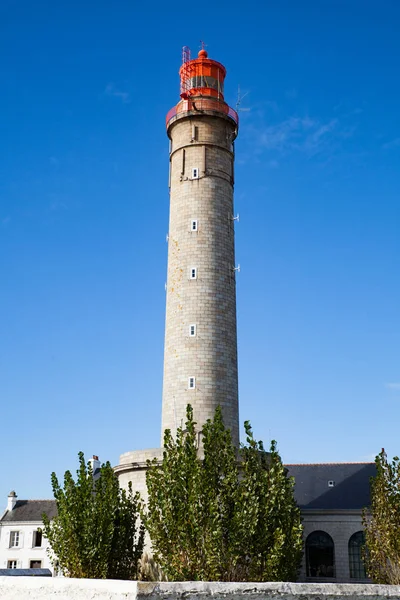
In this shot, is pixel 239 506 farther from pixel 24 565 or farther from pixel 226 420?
pixel 24 565

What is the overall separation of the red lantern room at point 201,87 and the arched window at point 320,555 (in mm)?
20995

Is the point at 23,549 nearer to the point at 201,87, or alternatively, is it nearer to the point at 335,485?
the point at 335,485

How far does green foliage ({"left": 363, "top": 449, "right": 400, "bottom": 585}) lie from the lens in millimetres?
19266


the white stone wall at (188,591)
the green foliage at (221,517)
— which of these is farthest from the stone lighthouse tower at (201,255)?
the white stone wall at (188,591)

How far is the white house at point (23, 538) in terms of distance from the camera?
41.4m

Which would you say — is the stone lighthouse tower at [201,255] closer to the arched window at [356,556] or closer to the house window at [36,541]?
the arched window at [356,556]

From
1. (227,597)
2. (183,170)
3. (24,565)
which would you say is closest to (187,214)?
(183,170)

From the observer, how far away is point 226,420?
2566 cm

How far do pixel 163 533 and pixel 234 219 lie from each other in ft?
53.1

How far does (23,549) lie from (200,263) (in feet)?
84.8

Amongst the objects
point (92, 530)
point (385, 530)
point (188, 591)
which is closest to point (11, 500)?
point (92, 530)

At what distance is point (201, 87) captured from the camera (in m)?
30.5

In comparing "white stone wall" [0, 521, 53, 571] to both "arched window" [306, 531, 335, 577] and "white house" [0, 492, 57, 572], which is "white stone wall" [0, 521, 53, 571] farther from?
"arched window" [306, 531, 335, 577]

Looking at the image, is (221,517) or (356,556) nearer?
(221,517)
